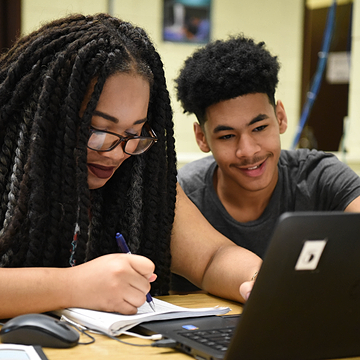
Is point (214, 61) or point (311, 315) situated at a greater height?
point (214, 61)

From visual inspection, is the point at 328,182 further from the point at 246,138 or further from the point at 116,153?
the point at 116,153

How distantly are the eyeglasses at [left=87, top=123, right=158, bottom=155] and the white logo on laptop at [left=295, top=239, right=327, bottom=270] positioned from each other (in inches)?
24.0

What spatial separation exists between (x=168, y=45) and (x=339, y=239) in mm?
3010

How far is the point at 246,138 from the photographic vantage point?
5.47 feet

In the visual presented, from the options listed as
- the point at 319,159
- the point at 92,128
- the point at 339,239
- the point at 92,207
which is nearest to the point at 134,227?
the point at 92,207

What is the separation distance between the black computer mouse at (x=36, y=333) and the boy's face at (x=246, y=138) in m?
1.01

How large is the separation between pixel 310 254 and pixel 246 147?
1035 mm

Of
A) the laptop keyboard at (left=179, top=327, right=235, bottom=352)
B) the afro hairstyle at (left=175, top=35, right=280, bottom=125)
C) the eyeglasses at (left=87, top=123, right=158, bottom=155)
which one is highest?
the afro hairstyle at (left=175, top=35, right=280, bottom=125)

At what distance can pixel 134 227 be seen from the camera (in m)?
1.25

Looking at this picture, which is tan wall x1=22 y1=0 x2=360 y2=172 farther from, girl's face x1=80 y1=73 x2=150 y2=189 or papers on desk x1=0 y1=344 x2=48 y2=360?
papers on desk x1=0 y1=344 x2=48 y2=360

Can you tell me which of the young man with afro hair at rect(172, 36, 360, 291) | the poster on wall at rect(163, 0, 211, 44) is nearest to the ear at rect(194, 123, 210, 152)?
the young man with afro hair at rect(172, 36, 360, 291)

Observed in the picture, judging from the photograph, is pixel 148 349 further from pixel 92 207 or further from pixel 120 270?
pixel 92 207

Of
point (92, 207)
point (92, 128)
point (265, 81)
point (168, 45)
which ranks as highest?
point (168, 45)

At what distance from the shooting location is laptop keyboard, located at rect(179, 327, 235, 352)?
0.75 metres
